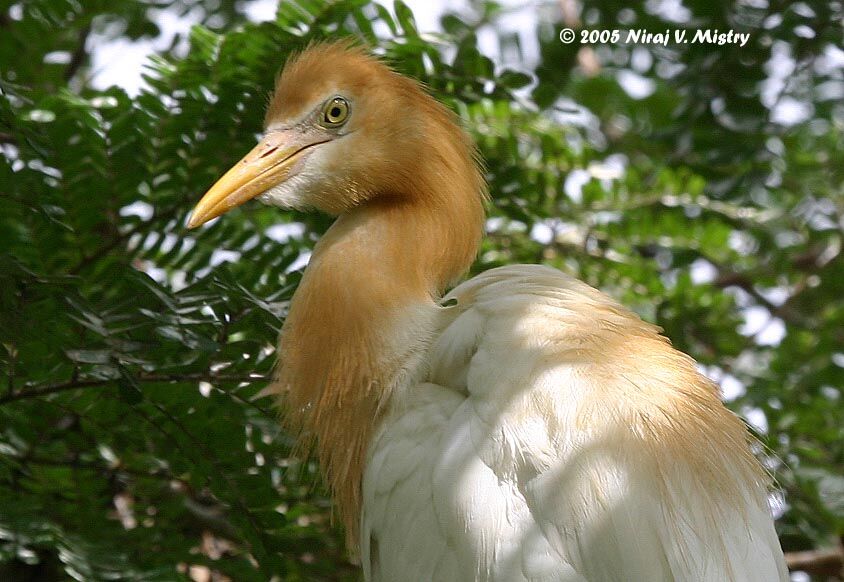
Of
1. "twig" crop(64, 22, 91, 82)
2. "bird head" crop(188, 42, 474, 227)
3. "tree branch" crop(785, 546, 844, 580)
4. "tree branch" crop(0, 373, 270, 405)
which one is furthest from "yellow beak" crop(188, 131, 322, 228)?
"tree branch" crop(785, 546, 844, 580)

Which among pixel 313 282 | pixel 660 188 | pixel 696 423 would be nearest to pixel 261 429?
pixel 313 282

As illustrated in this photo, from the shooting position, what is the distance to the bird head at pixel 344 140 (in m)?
3.14

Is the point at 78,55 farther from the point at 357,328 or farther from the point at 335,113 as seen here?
the point at 357,328

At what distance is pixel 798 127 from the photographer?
4.74 metres

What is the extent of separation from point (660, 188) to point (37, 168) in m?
2.54

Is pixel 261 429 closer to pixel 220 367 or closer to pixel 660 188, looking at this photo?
pixel 220 367

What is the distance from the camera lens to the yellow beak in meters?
2.95

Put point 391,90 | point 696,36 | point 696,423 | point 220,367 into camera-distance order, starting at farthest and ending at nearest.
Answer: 1. point 696,36
2. point 391,90
3. point 220,367
4. point 696,423

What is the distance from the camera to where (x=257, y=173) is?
3104mm

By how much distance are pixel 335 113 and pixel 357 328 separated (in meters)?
0.71

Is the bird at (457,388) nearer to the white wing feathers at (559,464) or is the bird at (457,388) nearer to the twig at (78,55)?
the white wing feathers at (559,464)

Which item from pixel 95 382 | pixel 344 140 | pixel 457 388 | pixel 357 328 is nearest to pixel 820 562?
pixel 457 388

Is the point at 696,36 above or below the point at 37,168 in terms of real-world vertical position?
above

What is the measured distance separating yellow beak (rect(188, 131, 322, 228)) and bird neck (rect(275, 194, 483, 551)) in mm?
261
